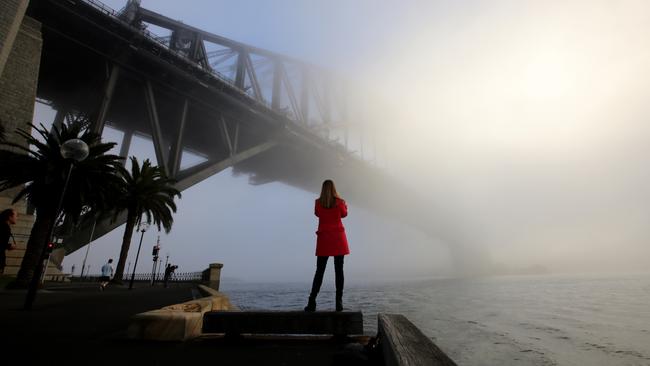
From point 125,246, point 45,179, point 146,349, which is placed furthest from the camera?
point 125,246

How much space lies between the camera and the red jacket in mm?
4648

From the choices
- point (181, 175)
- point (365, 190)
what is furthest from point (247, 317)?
point (365, 190)

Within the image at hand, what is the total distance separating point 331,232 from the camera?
471 centimetres

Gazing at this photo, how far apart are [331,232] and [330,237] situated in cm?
7

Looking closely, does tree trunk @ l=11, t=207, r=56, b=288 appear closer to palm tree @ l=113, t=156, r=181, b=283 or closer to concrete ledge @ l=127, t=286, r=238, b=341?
palm tree @ l=113, t=156, r=181, b=283

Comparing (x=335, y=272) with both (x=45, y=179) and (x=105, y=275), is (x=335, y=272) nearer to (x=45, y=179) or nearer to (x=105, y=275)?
(x=45, y=179)

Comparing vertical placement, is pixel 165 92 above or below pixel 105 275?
above

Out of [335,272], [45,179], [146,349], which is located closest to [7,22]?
[45,179]

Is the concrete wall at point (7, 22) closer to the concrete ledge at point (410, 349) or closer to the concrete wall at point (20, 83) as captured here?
the concrete wall at point (20, 83)

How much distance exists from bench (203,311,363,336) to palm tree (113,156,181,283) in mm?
20966

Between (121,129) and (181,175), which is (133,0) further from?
(181,175)

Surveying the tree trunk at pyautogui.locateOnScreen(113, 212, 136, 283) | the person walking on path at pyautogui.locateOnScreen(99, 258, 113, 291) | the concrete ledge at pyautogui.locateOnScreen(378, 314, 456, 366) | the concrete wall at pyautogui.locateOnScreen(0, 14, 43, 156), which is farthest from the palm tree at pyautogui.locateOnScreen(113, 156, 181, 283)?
the concrete ledge at pyautogui.locateOnScreen(378, 314, 456, 366)

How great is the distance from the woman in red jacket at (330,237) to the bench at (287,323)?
2.12 feet

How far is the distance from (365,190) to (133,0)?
56.4 m
